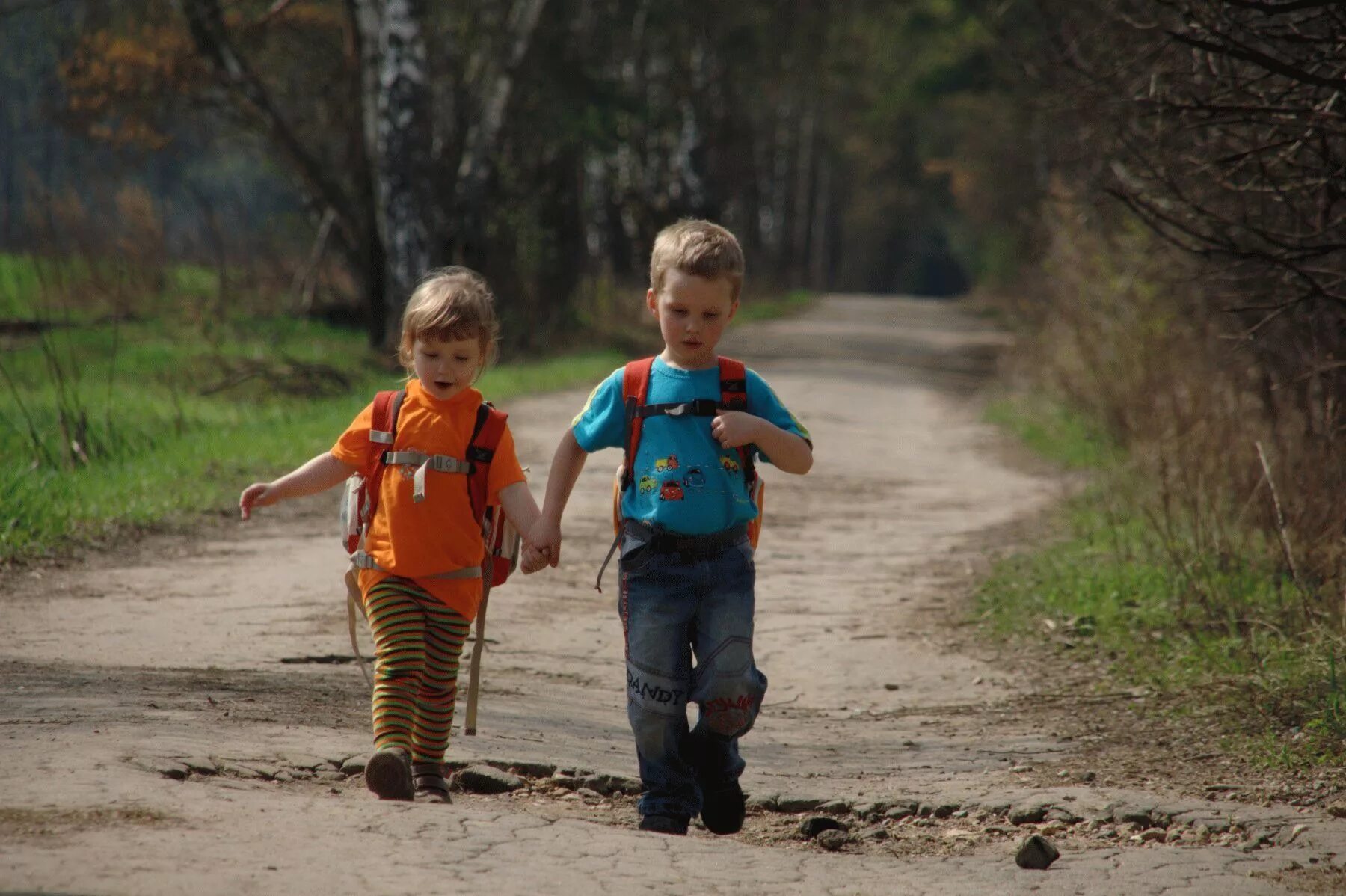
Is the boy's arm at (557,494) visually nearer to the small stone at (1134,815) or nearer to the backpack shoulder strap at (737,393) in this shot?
the backpack shoulder strap at (737,393)

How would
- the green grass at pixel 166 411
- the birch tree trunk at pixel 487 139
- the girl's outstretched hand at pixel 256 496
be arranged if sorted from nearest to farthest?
the girl's outstretched hand at pixel 256 496, the green grass at pixel 166 411, the birch tree trunk at pixel 487 139

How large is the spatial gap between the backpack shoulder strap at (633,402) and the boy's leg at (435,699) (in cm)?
61

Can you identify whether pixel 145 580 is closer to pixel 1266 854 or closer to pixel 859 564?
pixel 859 564

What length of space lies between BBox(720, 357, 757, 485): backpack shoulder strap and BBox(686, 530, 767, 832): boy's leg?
22cm

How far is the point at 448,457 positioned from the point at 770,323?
2798 centimetres

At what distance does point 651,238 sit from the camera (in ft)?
99.8

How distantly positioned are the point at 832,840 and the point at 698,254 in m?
1.62

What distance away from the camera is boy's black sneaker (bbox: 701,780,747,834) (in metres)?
4.37

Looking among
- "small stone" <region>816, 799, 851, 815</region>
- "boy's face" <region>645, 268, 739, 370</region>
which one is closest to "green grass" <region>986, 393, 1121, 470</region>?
"small stone" <region>816, 799, 851, 815</region>

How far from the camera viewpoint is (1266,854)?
417 cm

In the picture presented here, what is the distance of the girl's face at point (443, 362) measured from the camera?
14.4 feet

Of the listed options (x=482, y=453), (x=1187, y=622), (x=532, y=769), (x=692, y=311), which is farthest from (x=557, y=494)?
(x=1187, y=622)

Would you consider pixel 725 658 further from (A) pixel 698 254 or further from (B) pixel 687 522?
(A) pixel 698 254

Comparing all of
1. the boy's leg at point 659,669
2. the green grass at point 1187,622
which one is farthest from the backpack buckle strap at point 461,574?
the green grass at point 1187,622
